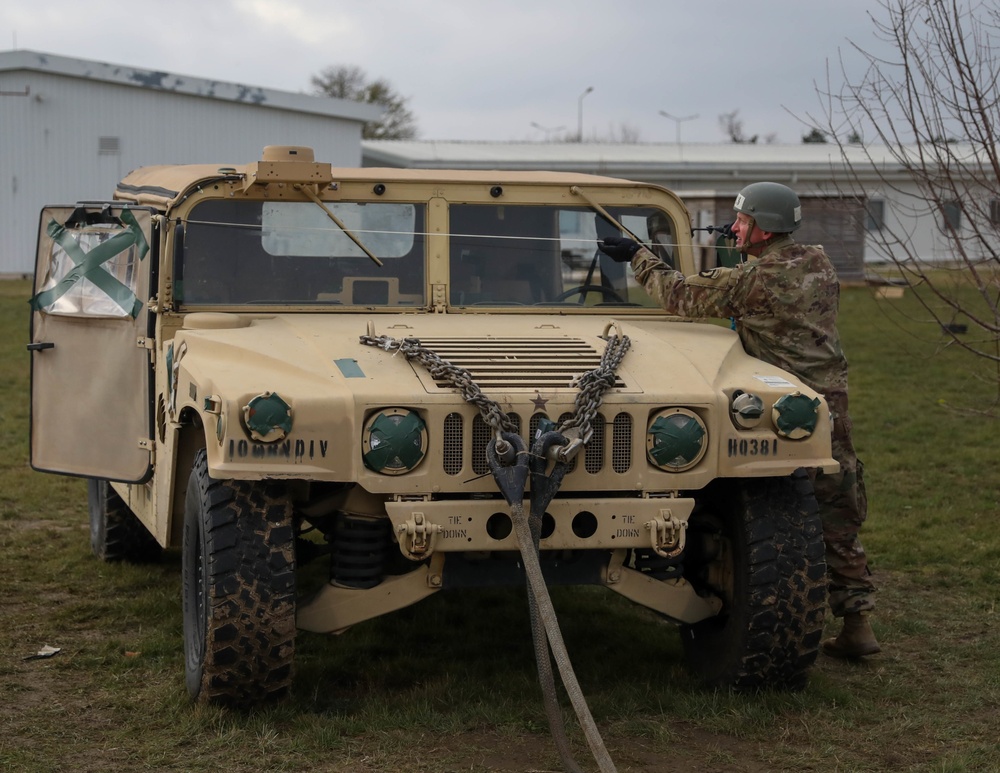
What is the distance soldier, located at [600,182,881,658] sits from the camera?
5.50m

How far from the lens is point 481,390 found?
454 cm

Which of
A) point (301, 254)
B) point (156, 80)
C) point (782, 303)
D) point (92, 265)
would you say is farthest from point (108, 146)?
point (782, 303)

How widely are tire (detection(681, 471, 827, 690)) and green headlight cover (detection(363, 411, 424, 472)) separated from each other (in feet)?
4.00

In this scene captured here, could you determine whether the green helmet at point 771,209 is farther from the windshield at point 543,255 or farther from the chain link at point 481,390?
the chain link at point 481,390

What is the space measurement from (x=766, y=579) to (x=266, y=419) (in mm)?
1724

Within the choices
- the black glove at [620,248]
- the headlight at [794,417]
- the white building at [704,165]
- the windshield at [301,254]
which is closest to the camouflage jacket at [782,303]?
the black glove at [620,248]

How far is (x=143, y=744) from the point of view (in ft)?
15.3

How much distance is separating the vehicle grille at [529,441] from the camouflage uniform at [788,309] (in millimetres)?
1082

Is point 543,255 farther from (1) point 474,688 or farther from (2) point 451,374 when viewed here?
(1) point 474,688

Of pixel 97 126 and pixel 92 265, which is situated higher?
pixel 97 126

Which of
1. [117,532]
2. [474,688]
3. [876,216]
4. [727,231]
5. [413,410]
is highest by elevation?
[876,216]

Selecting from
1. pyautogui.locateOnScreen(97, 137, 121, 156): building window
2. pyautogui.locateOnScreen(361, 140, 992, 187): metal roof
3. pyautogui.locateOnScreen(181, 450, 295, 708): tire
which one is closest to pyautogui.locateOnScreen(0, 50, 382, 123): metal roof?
pyautogui.locateOnScreen(97, 137, 121, 156): building window

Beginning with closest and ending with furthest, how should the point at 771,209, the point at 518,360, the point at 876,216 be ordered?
the point at 518,360
the point at 771,209
the point at 876,216

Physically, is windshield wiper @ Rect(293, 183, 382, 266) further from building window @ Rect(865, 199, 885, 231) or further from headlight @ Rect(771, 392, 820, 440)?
building window @ Rect(865, 199, 885, 231)
